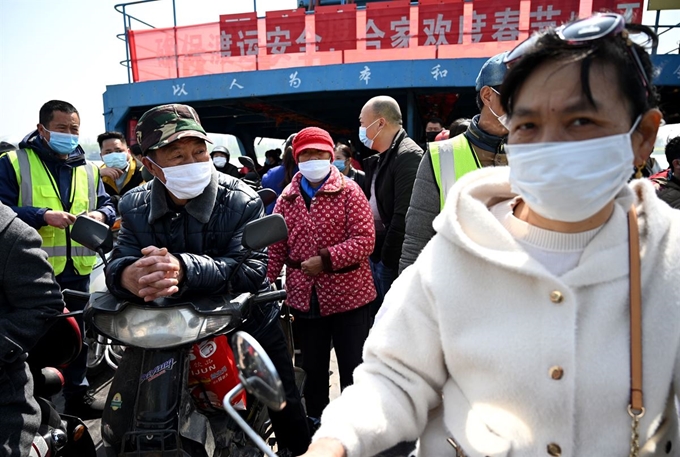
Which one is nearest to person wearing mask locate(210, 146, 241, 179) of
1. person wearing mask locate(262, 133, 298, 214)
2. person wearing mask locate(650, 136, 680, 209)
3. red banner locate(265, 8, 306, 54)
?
person wearing mask locate(262, 133, 298, 214)

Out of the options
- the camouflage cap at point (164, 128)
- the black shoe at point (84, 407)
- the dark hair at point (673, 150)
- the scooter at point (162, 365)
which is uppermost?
the camouflage cap at point (164, 128)

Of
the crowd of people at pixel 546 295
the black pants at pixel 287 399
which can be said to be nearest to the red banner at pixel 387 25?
the black pants at pixel 287 399

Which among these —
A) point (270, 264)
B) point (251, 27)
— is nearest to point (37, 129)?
point (270, 264)

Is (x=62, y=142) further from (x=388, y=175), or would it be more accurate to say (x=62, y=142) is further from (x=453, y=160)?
(x=453, y=160)

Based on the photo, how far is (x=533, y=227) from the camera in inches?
43.9

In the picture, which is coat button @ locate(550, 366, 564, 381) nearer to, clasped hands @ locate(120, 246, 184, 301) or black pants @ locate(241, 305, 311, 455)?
clasped hands @ locate(120, 246, 184, 301)

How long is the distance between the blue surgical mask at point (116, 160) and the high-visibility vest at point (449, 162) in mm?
4520

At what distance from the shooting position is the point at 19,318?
6.07 ft

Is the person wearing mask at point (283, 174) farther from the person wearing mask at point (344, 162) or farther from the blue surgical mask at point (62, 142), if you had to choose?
the blue surgical mask at point (62, 142)

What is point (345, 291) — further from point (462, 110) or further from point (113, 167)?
point (462, 110)

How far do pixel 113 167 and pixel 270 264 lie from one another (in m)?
3.38

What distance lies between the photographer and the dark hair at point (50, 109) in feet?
12.2

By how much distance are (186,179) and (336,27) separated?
30.8 ft

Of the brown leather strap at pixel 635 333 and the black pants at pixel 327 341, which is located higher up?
the brown leather strap at pixel 635 333
